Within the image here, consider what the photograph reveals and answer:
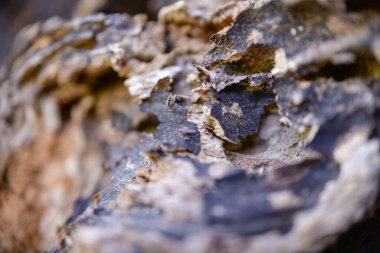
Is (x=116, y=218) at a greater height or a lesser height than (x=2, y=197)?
lesser

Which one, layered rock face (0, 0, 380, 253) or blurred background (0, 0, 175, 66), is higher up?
blurred background (0, 0, 175, 66)

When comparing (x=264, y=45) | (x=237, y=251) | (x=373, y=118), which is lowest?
(x=237, y=251)

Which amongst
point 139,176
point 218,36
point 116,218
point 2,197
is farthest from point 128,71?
point 2,197

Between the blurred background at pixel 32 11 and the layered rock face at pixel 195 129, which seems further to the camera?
the blurred background at pixel 32 11

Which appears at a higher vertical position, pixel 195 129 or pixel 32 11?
pixel 32 11

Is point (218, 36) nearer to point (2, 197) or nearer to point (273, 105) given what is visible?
point (273, 105)

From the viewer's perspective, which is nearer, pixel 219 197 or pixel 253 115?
pixel 219 197

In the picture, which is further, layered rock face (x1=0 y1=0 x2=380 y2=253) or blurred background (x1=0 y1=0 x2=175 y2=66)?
blurred background (x1=0 y1=0 x2=175 y2=66)

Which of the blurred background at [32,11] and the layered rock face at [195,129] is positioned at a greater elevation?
the blurred background at [32,11]
